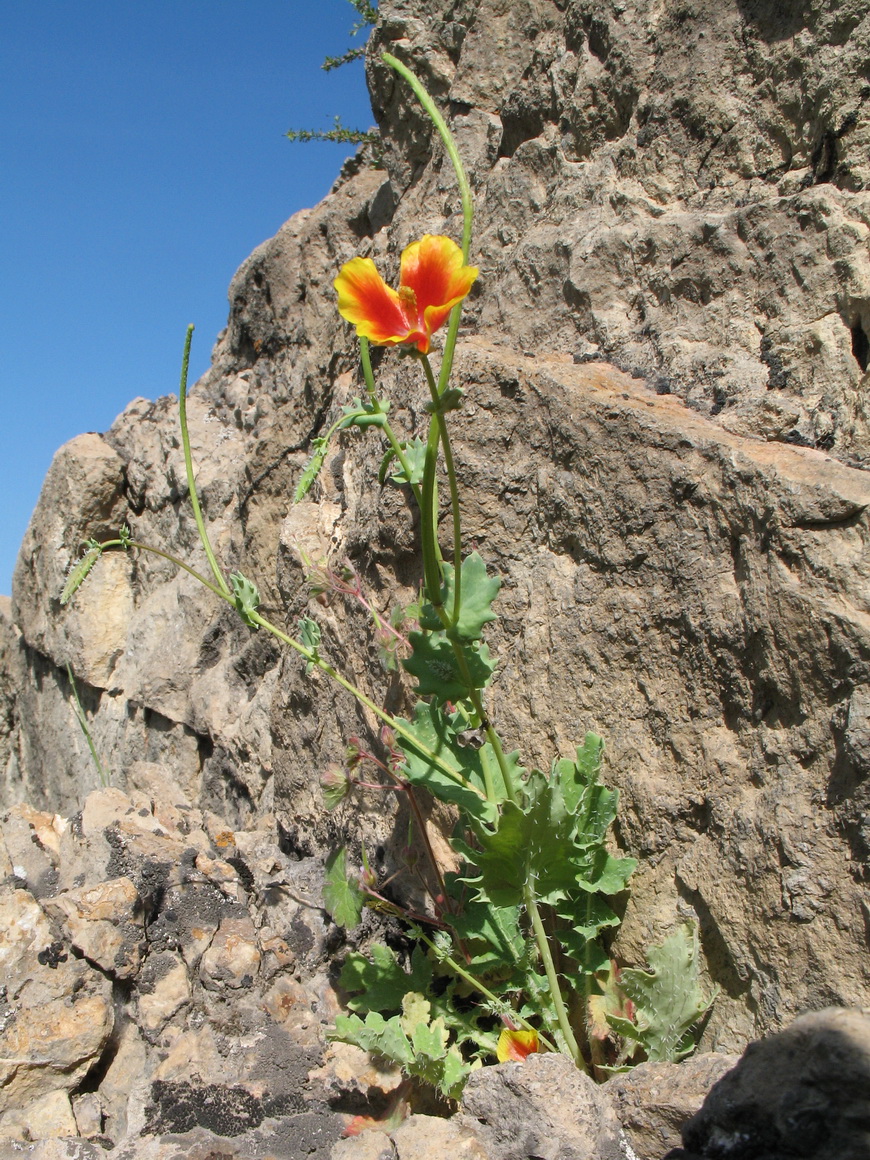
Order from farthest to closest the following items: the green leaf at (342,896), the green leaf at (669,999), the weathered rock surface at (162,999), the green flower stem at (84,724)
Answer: the green flower stem at (84,724), the green leaf at (342,896), the weathered rock surface at (162,999), the green leaf at (669,999)

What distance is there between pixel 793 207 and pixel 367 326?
1334 millimetres

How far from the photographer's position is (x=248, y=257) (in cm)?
484

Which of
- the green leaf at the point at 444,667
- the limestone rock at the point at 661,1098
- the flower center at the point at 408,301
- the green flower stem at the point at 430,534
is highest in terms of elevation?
the flower center at the point at 408,301

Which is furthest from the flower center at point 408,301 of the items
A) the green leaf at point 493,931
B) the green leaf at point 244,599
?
the green leaf at point 493,931

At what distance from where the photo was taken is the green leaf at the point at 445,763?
1914mm

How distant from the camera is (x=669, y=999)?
186 cm

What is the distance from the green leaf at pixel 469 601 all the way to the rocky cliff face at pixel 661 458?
19.6 inches

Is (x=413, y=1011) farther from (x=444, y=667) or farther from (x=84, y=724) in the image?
(x=84, y=724)

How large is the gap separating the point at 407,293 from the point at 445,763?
1.05 metres

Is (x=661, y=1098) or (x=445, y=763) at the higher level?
(x=445, y=763)

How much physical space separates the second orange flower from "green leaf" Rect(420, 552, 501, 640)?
49cm

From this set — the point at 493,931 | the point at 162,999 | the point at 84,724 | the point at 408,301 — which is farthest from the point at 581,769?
the point at 84,724

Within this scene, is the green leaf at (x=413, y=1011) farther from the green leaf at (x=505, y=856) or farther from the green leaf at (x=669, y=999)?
the green leaf at (x=669, y=999)

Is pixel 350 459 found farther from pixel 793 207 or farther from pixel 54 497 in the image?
pixel 54 497
